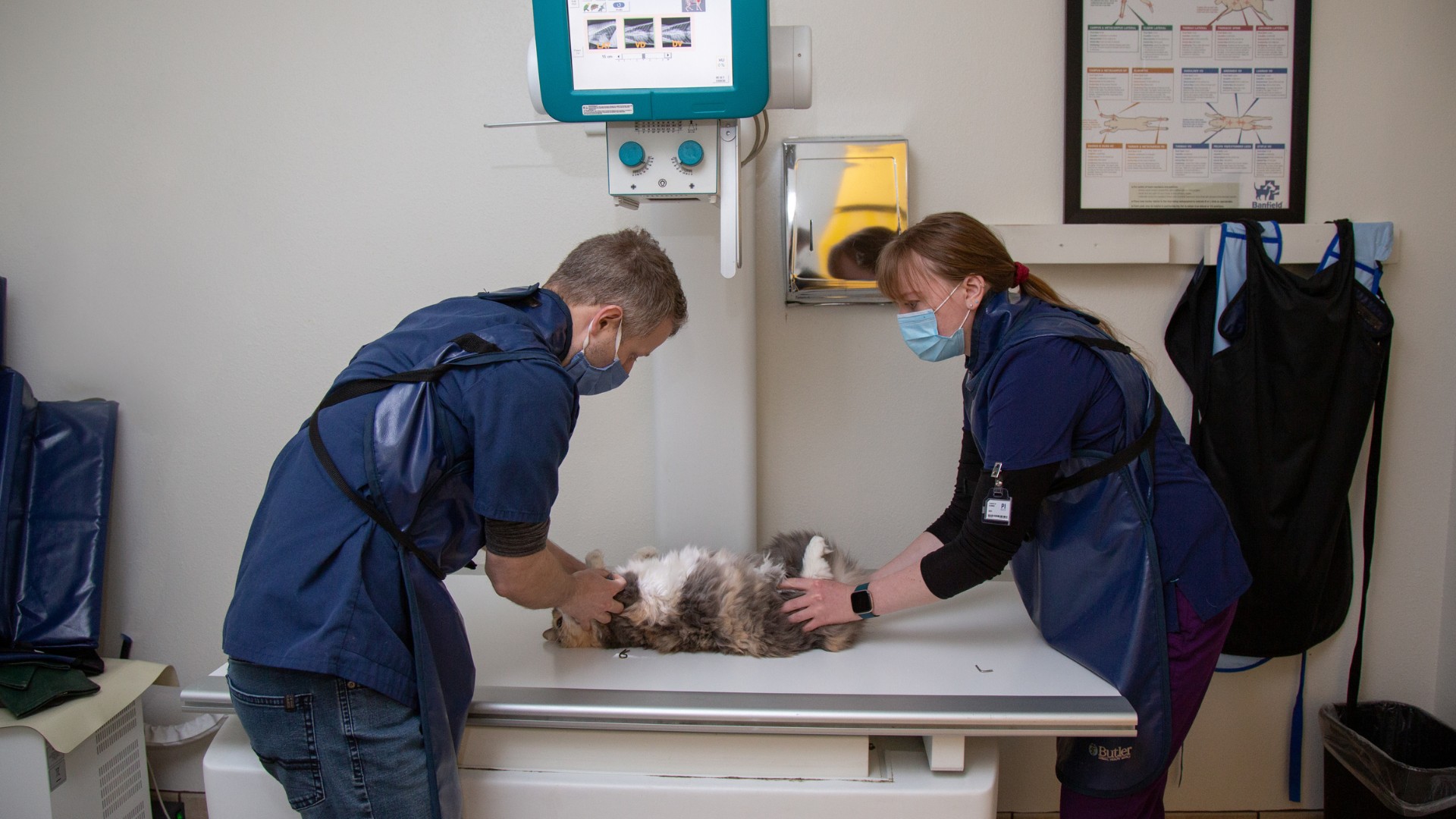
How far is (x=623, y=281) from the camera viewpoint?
118 centimetres

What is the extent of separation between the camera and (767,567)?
1.52 metres

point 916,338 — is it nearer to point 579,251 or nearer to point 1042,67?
point 579,251

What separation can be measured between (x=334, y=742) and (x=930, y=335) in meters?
1.05

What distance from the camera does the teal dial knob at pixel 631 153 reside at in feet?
4.45

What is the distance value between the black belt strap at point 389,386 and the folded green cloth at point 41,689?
1.24 m

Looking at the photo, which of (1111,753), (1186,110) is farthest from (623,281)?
(1186,110)

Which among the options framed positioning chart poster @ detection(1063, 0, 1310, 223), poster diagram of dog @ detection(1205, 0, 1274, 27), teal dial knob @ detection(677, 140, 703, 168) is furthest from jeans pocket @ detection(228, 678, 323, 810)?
poster diagram of dog @ detection(1205, 0, 1274, 27)

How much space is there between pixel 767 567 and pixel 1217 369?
1.15 meters

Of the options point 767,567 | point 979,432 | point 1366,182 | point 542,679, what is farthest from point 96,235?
point 1366,182

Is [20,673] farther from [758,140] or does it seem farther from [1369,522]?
[1369,522]

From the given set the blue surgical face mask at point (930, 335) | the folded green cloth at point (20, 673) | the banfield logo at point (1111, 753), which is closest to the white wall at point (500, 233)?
the folded green cloth at point (20, 673)

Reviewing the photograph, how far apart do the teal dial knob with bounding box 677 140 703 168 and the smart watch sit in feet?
2.52

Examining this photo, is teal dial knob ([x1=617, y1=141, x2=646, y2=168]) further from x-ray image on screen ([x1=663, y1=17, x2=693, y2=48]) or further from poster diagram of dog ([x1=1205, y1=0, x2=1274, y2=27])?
poster diagram of dog ([x1=1205, y1=0, x2=1274, y2=27])

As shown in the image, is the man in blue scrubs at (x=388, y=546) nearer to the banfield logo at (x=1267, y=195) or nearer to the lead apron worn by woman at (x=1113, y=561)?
the lead apron worn by woman at (x=1113, y=561)
